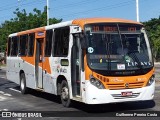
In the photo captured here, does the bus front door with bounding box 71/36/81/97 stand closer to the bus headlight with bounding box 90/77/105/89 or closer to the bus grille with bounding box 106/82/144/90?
the bus headlight with bounding box 90/77/105/89

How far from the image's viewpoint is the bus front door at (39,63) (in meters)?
16.0

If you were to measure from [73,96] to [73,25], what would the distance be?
2.20 metres

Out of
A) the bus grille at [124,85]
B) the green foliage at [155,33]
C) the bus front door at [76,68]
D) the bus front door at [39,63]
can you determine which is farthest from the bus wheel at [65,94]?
the green foliage at [155,33]

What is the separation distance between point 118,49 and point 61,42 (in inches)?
98.1

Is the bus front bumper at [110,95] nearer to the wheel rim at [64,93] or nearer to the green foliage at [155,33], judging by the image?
the wheel rim at [64,93]

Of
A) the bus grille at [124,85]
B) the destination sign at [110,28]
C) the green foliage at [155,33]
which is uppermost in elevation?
the green foliage at [155,33]

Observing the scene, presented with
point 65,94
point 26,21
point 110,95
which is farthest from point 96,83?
point 26,21

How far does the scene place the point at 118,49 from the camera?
12117 millimetres

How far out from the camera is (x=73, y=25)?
1295 centimetres

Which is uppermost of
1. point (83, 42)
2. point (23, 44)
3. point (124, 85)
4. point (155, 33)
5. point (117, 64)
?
point (155, 33)

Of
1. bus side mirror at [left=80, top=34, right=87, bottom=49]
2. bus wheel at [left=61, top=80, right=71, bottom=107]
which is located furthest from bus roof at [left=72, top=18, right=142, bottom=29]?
bus wheel at [left=61, top=80, right=71, bottom=107]

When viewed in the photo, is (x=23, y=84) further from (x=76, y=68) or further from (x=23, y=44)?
(x=76, y=68)

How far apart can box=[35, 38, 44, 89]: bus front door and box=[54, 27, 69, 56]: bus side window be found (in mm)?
1739

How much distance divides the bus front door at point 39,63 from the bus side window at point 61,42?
5.71 feet
